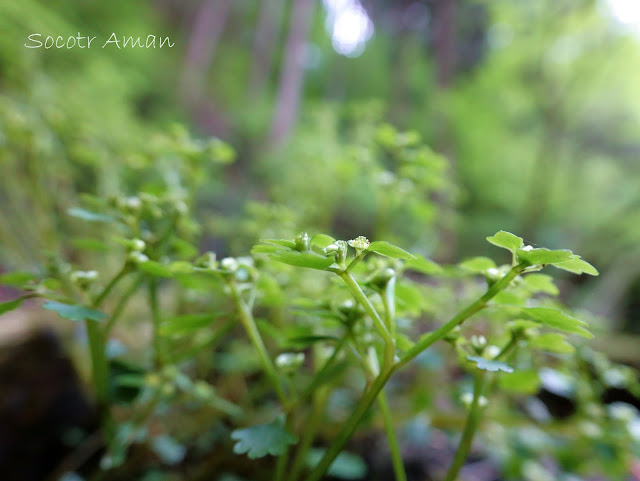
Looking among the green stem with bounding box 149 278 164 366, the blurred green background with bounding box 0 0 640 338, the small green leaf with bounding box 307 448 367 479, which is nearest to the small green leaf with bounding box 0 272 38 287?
the green stem with bounding box 149 278 164 366

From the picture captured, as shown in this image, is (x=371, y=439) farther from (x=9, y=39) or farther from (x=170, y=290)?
(x=9, y=39)

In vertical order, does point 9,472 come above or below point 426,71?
below

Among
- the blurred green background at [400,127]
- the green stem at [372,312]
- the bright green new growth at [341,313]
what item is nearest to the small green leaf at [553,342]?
the bright green new growth at [341,313]

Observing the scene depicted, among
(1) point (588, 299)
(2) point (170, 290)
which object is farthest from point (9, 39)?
(1) point (588, 299)

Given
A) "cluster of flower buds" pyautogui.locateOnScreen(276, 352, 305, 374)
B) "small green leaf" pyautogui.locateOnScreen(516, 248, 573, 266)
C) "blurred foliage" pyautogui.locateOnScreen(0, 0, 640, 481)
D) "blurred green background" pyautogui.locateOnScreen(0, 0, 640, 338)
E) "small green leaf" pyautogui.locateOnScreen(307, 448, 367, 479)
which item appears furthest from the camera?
"blurred green background" pyautogui.locateOnScreen(0, 0, 640, 338)

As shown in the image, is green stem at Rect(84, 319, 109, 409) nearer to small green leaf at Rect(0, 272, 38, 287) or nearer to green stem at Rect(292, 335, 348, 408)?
small green leaf at Rect(0, 272, 38, 287)

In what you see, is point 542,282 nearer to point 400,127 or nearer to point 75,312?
point 75,312

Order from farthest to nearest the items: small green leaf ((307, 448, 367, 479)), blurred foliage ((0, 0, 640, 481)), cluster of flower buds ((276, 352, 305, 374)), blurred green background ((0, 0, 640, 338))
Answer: blurred green background ((0, 0, 640, 338)) < small green leaf ((307, 448, 367, 479)) < blurred foliage ((0, 0, 640, 481)) < cluster of flower buds ((276, 352, 305, 374))
